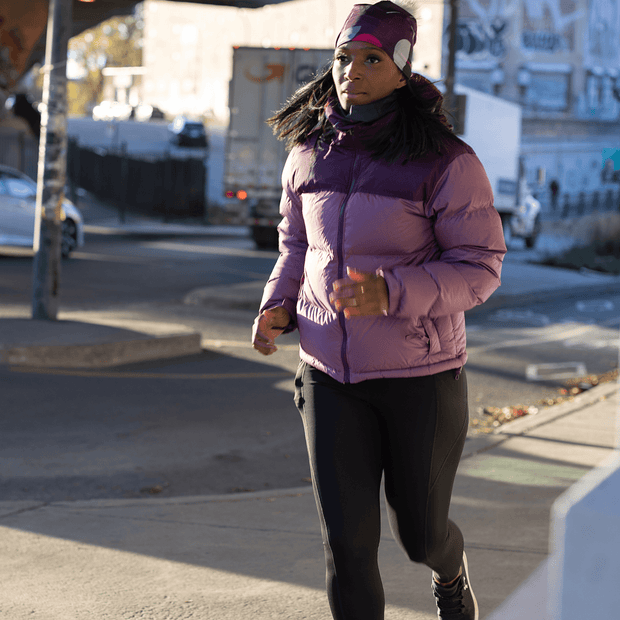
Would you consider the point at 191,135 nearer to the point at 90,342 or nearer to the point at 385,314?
the point at 90,342

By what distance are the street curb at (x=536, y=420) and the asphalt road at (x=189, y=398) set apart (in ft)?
1.38

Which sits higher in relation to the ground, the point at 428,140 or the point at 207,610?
the point at 428,140

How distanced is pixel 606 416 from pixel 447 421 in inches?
198

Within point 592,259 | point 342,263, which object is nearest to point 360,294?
point 342,263

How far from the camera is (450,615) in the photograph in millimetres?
3207

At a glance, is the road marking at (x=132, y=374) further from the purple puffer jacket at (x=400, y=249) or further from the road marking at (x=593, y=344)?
the purple puffer jacket at (x=400, y=249)

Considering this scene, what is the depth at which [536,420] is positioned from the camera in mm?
7438

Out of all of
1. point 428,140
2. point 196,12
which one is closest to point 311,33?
point 196,12

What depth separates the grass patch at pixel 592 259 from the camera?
24766mm

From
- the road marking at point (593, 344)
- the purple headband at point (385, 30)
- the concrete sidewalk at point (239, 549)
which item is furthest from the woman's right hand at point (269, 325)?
the road marking at point (593, 344)

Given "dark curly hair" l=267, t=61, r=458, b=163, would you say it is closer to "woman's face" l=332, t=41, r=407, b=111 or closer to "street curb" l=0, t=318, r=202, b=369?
"woman's face" l=332, t=41, r=407, b=111

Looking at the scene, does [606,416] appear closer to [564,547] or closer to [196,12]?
[564,547]

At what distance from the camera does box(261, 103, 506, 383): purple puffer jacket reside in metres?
2.82

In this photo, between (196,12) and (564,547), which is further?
(196,12)
